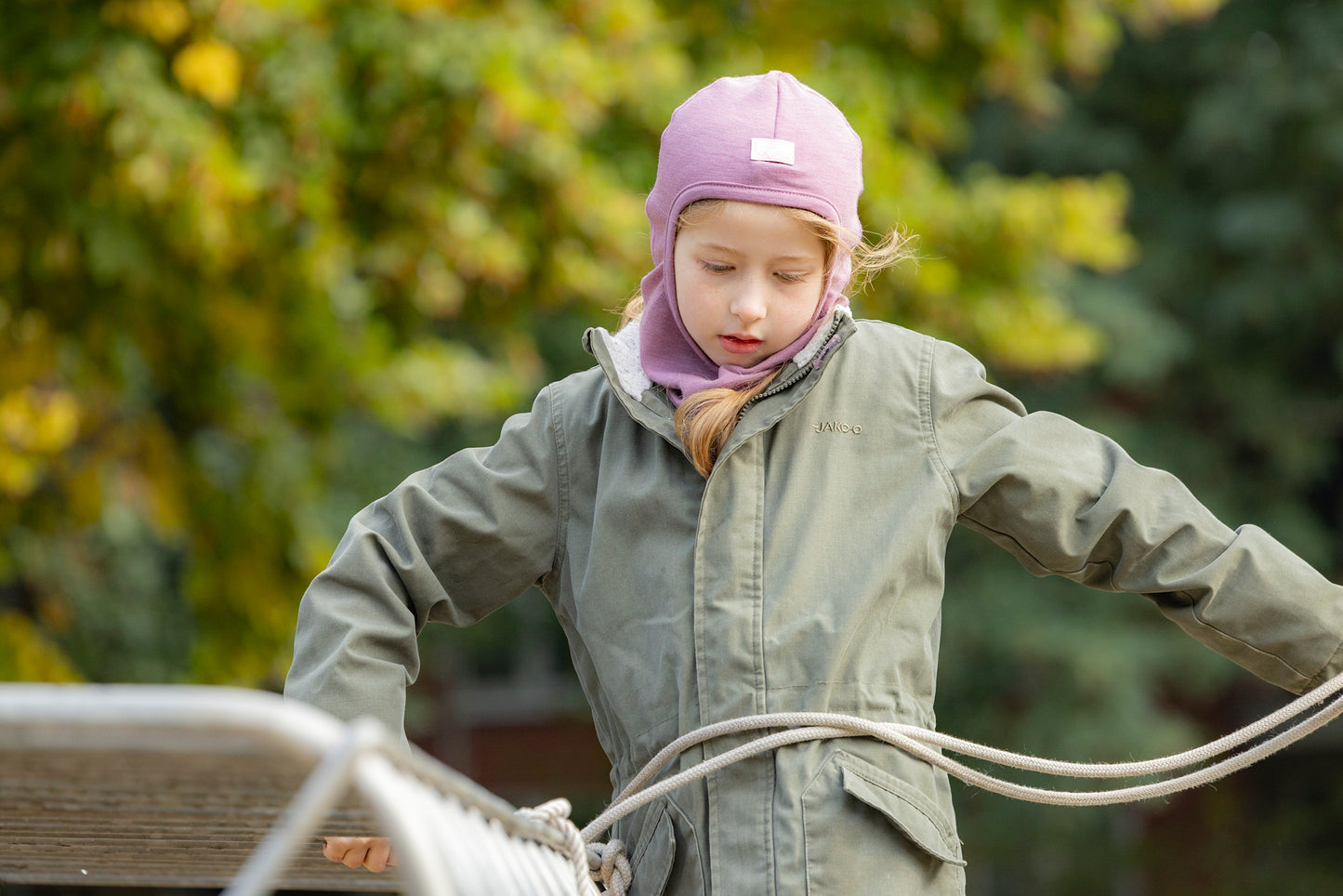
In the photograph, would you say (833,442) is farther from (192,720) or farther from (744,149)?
(192,720)

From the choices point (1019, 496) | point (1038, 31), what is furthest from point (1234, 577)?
point (1038, 31)

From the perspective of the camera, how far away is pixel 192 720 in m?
0.91

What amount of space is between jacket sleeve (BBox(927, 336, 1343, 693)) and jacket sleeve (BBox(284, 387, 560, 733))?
49 cm

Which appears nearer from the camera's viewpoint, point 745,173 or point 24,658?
point 745,173

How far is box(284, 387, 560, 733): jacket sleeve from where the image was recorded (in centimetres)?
179

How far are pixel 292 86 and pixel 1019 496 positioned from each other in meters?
3.16

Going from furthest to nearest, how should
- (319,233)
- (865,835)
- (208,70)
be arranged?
(319,233), (208,70), (865,835)

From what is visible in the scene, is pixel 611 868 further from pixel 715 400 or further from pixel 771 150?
pixel 771 150

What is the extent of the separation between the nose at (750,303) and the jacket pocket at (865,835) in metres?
0.49

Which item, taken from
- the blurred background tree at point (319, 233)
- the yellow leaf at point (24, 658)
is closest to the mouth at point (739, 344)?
the blurred background tree at point (319, 233)

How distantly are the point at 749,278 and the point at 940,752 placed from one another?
58cm

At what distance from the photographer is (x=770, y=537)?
1.82 m

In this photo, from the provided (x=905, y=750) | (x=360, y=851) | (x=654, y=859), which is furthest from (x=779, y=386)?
(x=360, y=851)

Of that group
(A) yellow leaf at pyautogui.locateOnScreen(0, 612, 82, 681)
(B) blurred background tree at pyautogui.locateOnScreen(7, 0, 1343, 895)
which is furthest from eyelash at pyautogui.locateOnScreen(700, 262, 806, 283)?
(A) yellow leaf at pyautogui.locateOnScreen(0, 612, 82, 681)
